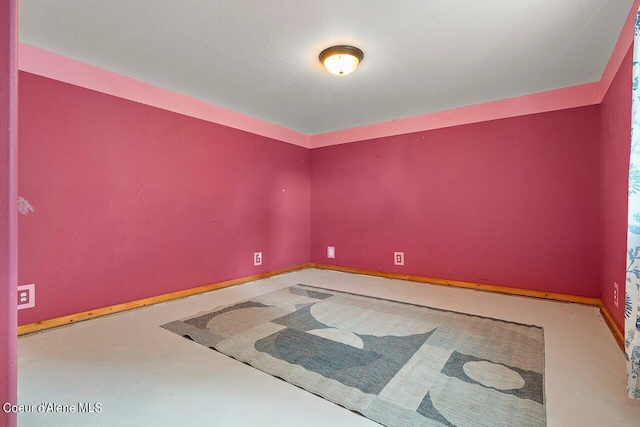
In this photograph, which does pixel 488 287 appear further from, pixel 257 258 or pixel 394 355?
pixel 257 258

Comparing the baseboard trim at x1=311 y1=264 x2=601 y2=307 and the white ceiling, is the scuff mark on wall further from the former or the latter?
the baseboard trim at x1=311 y1=264 x2=601 y2=307

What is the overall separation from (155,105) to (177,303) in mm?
1814

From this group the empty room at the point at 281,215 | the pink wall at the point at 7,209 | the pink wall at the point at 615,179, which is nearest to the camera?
the pink wall at the point at 7,209

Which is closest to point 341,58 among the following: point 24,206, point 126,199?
point 126,199

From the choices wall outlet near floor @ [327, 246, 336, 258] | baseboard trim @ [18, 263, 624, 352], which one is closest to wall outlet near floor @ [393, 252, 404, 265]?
baseboard trim @ [18, 263, 624, 352]

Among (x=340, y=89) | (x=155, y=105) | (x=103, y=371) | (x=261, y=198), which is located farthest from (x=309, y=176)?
(x=103, y=371)

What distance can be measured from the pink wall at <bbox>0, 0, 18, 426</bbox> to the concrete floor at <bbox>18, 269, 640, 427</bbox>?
486mm

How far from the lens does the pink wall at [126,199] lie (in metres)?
2.05

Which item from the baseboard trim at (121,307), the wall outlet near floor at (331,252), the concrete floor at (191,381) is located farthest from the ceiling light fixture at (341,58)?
the wall outlet near floor at (331,252)

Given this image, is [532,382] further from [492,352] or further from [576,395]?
[492,352]

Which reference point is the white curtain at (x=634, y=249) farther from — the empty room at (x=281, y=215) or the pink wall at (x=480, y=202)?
the pink wall at (x=480, y=202)

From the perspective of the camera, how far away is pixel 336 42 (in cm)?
200

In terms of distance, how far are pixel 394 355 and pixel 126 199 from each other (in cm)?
241

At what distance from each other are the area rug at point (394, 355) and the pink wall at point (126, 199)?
80cm
